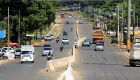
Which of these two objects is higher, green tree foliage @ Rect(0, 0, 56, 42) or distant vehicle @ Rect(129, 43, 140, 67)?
green tree foliage @ Rect(0, 0, 56, 42)

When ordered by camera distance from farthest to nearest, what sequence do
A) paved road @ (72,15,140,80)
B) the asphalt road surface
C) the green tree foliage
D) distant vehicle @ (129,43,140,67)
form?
1. the green tree foliage
2. distant vehicle @ (129,43,140,67)
3. the asphalt road surface
4. paved road @ (72,15,140,80)

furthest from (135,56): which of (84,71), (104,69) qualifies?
(84,71)

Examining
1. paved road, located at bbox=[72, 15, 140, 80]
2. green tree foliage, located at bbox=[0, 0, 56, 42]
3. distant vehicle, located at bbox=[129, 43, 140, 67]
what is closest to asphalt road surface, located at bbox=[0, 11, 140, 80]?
paved road, located at bbox=[72, 15, 140, 80]

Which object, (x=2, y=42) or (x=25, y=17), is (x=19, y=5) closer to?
(x=25, y=17)

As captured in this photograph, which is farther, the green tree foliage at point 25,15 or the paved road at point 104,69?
the green tree foliage at point 25,15

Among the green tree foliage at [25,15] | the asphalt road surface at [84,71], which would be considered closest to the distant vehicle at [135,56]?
the asphalt road surface at [84,71]

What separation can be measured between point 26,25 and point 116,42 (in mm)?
25726

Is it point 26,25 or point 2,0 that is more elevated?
point 2,0

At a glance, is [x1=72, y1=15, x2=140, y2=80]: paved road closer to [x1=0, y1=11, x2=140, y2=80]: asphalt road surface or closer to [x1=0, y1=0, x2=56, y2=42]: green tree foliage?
[x1=0, y1=11, x2=140, y2=80]: asphalt road surface

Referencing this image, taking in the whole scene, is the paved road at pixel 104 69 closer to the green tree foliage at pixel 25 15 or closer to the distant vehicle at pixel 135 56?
the distant vehicle at pixel 135 56

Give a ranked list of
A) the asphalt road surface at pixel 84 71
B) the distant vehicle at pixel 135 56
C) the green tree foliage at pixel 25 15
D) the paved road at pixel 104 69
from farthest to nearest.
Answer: the green tree foliage at pixel 25 15, the distant vehicle at pixel 135 56, the asphalt road surface at pixel 84 71, the paved road at pixel 104 69

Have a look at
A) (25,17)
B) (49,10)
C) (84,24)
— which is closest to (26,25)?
(25,17)

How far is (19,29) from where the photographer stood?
90.8 metres

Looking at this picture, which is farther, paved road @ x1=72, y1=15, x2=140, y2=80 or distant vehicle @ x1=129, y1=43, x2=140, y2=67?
distant vehicle @ x1=129, y1=43, x2=140, y2=67
